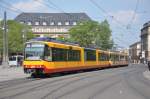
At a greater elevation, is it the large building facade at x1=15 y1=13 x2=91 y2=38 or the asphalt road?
the large building facade at x1=15 y1=13 x2=91 y2=38

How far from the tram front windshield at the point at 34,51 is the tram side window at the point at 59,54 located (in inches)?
56.2

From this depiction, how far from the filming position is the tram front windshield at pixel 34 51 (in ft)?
121

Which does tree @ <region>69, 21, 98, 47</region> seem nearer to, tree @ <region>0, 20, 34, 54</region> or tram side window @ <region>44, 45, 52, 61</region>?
tree @ <region>0, 20, 34, 54</region>

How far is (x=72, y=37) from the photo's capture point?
135 meters

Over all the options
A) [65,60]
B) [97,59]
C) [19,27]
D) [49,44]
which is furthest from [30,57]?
[19,27]

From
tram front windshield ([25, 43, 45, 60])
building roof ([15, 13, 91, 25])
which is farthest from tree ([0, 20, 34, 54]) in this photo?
tram front windshield ([25, 43, 45, 60])

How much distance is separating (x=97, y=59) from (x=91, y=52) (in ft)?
14.6

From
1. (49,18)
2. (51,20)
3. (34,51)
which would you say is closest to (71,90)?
(34,51)

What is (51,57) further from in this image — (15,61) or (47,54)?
(15,61)

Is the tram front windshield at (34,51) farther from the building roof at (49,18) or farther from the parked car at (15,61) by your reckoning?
the building roof at (49,18)

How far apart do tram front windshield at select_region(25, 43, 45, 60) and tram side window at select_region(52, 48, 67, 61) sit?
4.69 ft

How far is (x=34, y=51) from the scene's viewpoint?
37.2 metres

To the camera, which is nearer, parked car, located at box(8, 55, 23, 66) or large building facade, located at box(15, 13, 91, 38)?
parked car, located at box(8, 55, 23, 66)

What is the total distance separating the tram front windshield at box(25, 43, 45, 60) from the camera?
36781 mm
